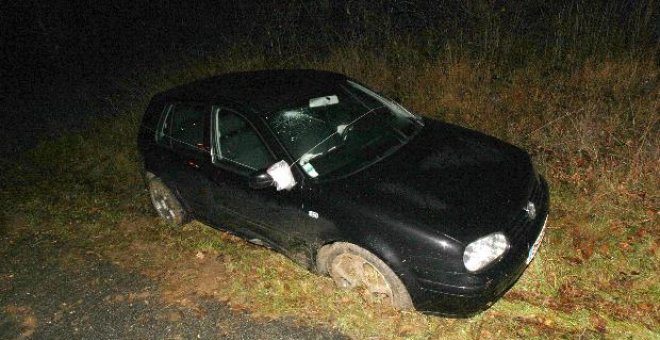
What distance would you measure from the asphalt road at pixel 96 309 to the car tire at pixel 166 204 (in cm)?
76

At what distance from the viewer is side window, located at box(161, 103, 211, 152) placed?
12.7 feet

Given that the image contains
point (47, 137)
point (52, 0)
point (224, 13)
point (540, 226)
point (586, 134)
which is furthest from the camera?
point (52, 0)

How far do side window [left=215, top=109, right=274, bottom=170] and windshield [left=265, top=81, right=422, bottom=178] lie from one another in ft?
1.09

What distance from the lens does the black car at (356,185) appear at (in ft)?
9.25

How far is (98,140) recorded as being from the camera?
8.20 m

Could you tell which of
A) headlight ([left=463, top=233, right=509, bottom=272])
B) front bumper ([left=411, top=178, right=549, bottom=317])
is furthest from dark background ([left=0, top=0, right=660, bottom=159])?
headlight ([left=463, top=233, right=509, bottom=272])

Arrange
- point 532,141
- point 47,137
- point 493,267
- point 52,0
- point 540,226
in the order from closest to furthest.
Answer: point 493,267 < point 540,226 < point 532,141 < point 47,137 < point 52,0

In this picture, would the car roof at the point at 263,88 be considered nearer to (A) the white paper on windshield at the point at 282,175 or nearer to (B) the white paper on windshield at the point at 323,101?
(B) the white paper on windshield at the point at 323,101

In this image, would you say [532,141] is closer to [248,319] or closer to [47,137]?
[248,319]

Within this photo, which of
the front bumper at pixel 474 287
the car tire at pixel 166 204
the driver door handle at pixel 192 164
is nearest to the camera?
the front bumper at pixel 474 287

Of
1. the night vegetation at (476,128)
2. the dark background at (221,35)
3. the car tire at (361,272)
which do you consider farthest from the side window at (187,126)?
the dark background at (221,35)

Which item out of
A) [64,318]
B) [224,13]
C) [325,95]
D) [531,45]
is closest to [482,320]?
[325,95]

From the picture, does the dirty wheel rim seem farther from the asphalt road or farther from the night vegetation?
the asphalt road

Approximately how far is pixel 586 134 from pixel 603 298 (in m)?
2.38
